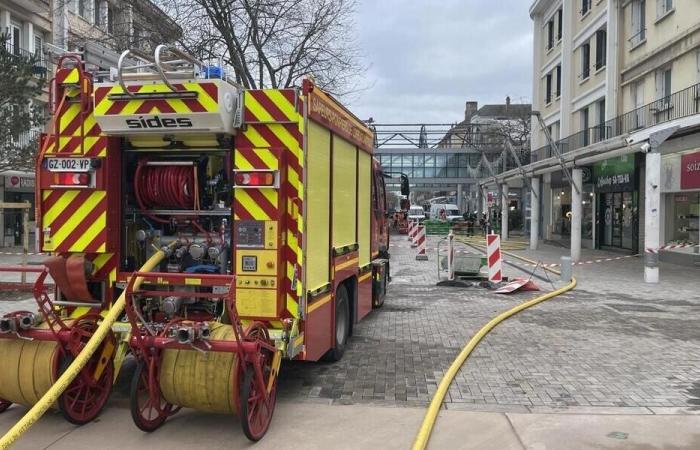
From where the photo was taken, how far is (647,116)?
2094cm

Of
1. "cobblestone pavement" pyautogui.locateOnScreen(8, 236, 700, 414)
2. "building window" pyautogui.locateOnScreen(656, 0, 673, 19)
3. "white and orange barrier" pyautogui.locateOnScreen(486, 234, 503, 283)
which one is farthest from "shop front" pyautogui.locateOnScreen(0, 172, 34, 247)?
"building window" pyautogui.locateOnScreen(656, 0, 673, 19)

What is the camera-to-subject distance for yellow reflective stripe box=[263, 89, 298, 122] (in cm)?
523

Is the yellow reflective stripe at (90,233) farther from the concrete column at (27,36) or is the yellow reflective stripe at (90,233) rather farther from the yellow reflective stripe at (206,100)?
the concrete column at (27,36)

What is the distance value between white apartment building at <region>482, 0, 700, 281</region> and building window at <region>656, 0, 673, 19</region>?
0.11 ft

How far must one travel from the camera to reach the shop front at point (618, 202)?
22.2 metres

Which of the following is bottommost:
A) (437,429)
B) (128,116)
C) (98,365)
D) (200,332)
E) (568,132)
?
(437,429)

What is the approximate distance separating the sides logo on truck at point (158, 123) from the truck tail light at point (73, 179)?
25.8 inches

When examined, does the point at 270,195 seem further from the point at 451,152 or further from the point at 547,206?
the point at 451,152

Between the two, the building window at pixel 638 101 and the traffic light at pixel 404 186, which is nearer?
the traffic light at pixel 404 186

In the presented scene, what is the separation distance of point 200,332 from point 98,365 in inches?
55.0

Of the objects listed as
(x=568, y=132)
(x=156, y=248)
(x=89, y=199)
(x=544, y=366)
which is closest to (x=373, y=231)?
(x=544, y=366)

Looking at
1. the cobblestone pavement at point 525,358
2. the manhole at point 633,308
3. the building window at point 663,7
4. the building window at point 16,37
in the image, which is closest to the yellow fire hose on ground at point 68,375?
the cobblestone pavement at point 525,358

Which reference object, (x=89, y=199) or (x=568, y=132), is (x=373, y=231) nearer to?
(x=89, y=199)

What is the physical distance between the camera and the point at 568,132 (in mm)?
30312
